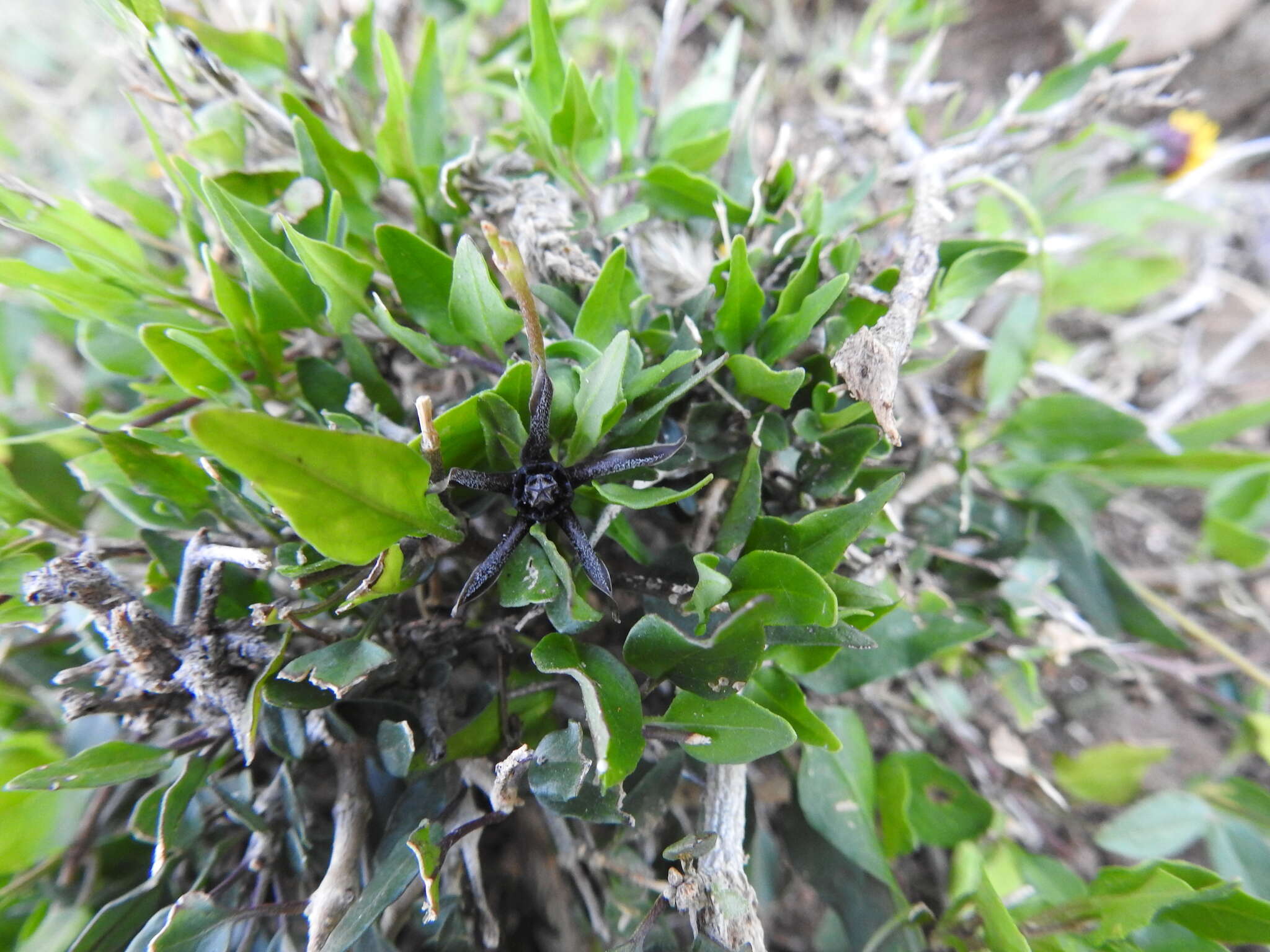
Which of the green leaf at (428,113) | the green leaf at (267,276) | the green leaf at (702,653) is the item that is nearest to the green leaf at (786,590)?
the green leaf at (702,653)

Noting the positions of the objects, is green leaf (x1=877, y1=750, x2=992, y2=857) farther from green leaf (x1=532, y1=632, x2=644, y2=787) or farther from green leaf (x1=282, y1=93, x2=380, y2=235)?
green leaf (x1=282, y1=93, x2=380, y2=235)

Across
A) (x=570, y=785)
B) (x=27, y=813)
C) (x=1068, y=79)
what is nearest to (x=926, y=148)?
(x=1068, y=79)

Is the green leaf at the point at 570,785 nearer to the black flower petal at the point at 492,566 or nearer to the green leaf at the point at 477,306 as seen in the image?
the black flower petal at the point at 492,566

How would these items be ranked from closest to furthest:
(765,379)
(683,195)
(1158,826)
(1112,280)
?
(765,379), (683,195), (1158,826), (1112,280)

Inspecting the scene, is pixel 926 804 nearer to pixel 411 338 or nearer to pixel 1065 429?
pixel 1065 429

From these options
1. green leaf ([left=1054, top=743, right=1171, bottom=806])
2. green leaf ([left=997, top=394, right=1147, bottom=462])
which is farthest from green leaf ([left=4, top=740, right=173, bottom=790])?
green leaf ([left=1054, top=743, right=1171, bottom=806])

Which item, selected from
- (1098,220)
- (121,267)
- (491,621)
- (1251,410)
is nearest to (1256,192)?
(1098,220)
